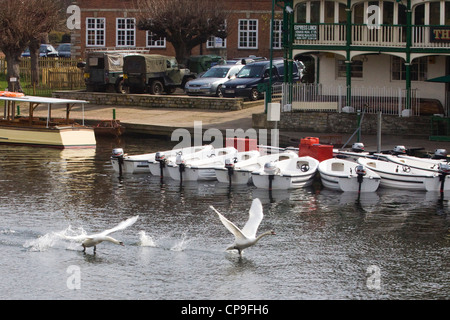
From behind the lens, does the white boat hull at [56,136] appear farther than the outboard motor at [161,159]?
Yes

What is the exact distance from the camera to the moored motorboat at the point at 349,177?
26.0 metres

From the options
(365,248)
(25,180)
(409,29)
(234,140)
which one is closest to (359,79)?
(409,29)

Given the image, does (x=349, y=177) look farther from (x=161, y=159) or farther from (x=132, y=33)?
(x=132, y=33)

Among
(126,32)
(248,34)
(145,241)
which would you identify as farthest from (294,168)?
(126,32)

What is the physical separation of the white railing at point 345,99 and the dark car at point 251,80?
19.1ft

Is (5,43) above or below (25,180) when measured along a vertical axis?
above

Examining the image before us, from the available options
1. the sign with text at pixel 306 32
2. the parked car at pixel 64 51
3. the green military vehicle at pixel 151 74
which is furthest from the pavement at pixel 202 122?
the parked car at pixel 64 51

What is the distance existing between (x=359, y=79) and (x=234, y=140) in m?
9.80

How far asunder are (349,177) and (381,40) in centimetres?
1058

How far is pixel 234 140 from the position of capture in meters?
30.5

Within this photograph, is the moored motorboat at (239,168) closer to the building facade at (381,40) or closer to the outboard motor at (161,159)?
the outboard motor at (161,159)

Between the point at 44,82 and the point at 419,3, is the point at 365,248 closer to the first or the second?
the point at 419,3

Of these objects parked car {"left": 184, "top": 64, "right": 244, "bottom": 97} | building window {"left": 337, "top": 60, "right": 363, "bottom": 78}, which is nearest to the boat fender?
building window {"left": 337, "top": 60, "right": 363, "bottom": 78}

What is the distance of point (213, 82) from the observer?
43.5m
